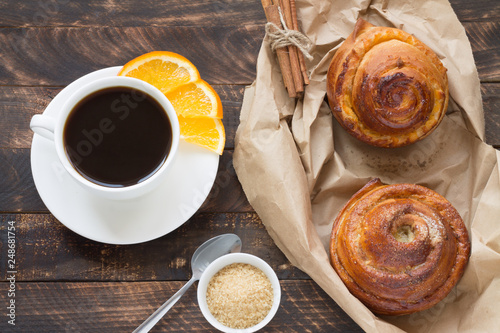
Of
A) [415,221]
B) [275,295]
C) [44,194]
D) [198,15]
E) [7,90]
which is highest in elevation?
[198,15]

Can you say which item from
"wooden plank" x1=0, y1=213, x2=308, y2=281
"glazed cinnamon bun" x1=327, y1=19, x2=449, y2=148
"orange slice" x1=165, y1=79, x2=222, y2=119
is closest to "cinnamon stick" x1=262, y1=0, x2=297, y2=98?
"glazed cinnamon bun" x1=327, y1=19, x2=449, y2=148

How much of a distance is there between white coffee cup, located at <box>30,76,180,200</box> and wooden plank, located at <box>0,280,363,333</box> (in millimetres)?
535

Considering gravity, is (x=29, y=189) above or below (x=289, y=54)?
below

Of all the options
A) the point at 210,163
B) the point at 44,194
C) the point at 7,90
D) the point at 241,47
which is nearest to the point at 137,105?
the point at 210,163

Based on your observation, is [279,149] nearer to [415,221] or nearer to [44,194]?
[415,221]

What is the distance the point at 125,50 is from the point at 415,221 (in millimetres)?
1439

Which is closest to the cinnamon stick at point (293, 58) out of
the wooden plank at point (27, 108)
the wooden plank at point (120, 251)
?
the wooden plank at point (27, 108)

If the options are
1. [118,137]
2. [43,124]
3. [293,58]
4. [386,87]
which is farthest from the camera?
[293,58]

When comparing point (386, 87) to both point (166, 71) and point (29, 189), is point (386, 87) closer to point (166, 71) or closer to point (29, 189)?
point (166, 71)

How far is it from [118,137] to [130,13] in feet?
2.35

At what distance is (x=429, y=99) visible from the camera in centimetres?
190

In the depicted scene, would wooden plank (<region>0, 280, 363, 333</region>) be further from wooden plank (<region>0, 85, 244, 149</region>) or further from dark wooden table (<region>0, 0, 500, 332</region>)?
wooden plank (<region>0, 85, 244, 149</region>)

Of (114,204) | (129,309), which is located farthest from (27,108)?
(129,309)

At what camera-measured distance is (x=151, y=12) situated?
86.0 inches
